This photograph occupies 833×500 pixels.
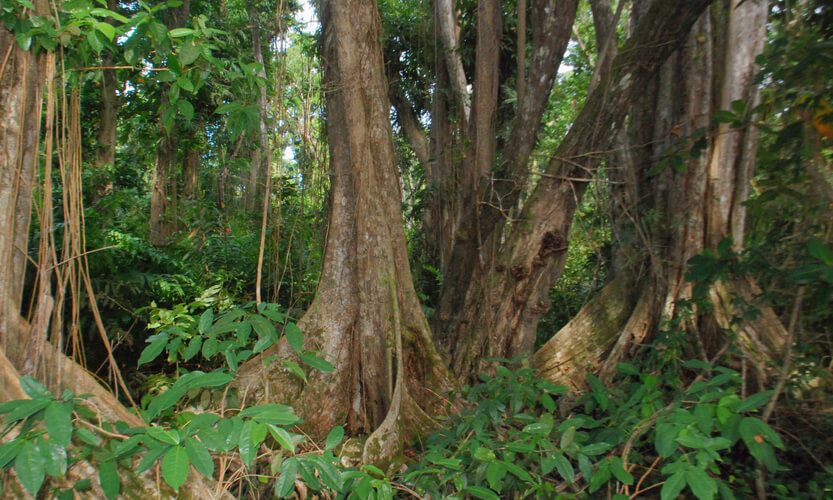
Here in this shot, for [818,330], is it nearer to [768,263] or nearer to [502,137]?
→ [768,263]

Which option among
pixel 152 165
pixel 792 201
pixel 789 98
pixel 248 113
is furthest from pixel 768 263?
pixel 152 165

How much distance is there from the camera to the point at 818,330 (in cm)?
301

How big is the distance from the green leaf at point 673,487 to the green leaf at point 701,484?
0.07 feet

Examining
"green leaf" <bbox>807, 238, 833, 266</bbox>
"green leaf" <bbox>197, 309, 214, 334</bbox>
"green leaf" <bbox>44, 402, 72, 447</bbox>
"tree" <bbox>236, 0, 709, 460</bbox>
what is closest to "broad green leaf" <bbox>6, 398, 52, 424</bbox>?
"green leaf" <bbox>44, 402, 72, 447</bbox>

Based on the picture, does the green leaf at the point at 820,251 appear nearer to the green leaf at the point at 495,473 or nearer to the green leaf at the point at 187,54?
the green leaf at the point at 495,473

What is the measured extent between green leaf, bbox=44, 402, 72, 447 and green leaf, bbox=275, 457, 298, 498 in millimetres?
568

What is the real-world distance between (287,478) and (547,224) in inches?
96.4

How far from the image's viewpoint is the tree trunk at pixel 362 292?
310 centimetres

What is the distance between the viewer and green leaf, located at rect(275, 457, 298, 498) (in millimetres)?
1557

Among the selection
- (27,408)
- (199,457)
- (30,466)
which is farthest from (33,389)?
(199,457)

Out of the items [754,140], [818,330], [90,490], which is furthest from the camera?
[754,140]

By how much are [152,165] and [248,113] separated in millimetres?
8562

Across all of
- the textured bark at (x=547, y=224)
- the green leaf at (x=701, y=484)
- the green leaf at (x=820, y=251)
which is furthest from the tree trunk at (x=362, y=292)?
the green leaf at (x=820, y=251)

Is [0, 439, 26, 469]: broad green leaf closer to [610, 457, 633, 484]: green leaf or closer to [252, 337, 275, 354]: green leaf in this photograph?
[252, 337, 275, 354]: green leaf
